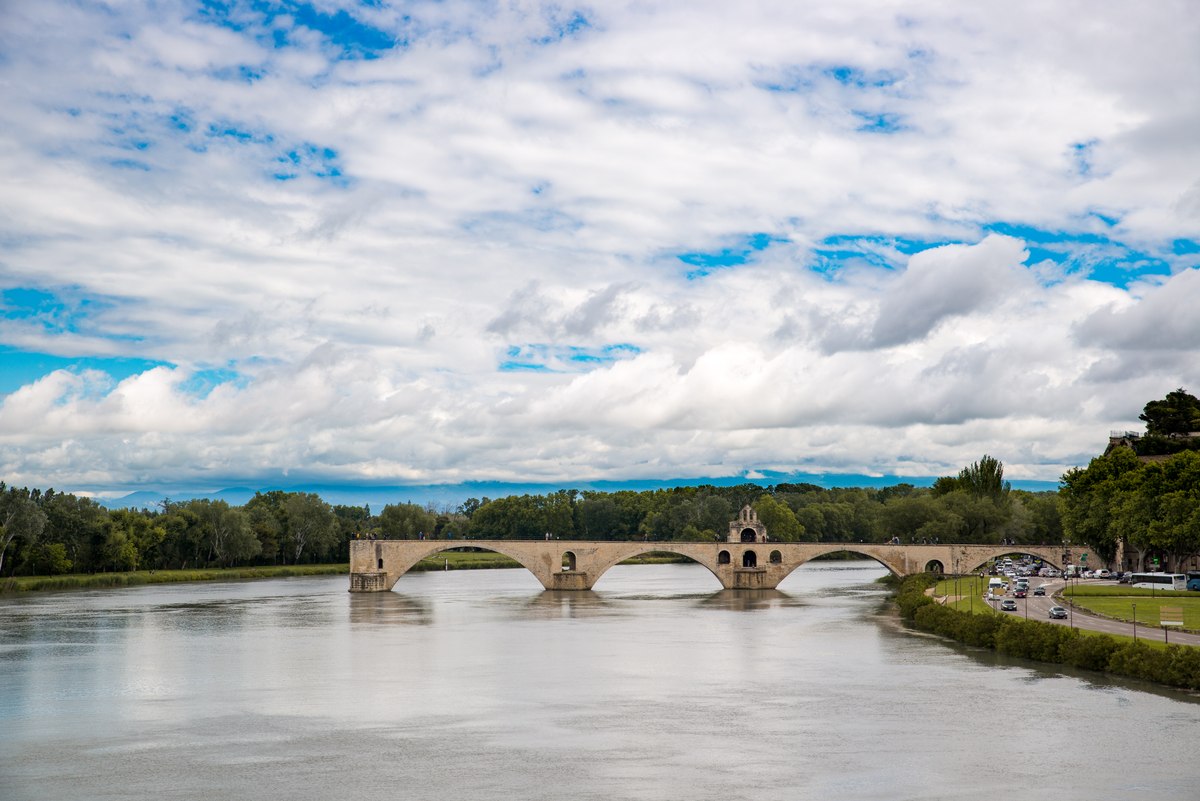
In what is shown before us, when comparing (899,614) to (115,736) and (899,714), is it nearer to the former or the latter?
(899,714)

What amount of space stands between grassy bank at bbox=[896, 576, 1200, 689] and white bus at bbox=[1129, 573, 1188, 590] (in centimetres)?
1432

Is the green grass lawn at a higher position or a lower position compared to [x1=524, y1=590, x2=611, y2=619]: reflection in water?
higher

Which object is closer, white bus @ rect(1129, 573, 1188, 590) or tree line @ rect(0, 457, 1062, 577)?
white bus @ rect(1129, 573, 1188, 590)

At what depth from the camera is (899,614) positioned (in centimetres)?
6353

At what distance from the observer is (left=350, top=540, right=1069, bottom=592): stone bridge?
287 ft

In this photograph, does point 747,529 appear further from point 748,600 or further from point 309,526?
point 309,526

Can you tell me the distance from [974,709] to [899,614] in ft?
104

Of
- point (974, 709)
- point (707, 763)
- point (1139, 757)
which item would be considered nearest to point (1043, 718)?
point (974, 709)

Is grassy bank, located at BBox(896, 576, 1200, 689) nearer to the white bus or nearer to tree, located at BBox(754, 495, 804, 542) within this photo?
the white bus

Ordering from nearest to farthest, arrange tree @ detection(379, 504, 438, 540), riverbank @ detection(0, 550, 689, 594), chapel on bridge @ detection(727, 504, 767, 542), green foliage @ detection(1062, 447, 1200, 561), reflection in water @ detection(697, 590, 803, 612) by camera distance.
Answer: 1. green foliage @ detection(1062, 447, 1200, 561)
2. reflection in water @ detection(697, 590, 803, 612)
3. riverbank @ detection(0, 550, 689, 594)
4. chapel on bridge @ detection(727, 504, 767, 542)
5. tree @ detection(379, 504, 438, 540)

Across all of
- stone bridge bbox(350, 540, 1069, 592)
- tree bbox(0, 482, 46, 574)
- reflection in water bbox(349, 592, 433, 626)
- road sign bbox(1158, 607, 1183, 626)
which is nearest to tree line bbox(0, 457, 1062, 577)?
tree bbox(0, 482, 46, 574)

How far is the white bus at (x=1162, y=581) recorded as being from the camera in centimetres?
6161

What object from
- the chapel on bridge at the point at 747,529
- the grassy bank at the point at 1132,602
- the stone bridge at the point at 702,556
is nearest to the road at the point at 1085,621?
the grassy bank at the point at 1132,602

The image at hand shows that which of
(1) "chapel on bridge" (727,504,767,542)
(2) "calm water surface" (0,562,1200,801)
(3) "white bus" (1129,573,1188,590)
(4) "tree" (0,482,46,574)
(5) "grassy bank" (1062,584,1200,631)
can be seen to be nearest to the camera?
(2) "calm water surface" (0,562,1200,801)
